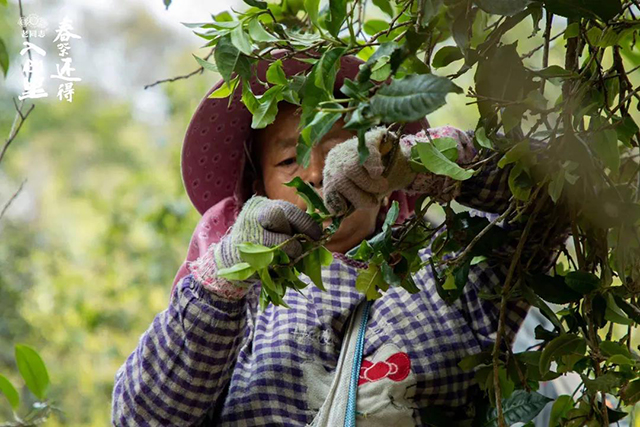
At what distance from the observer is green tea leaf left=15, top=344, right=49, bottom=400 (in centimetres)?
89

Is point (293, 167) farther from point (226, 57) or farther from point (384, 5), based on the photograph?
point (226, 57)

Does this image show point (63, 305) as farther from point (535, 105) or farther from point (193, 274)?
point (535, 105)

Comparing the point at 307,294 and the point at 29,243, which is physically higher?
the point at 29,243

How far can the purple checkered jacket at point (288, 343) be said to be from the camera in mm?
713

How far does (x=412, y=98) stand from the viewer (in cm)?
42

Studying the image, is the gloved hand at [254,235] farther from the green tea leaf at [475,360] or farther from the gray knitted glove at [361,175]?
the green tea leaf at [475,360]

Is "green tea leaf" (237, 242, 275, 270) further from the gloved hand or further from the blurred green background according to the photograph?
the blurred green background

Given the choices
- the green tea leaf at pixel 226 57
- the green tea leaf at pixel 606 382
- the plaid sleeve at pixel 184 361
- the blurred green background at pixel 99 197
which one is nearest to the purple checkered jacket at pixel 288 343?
the plaid sleeve at pixel 184 361

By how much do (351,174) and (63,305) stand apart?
286cm

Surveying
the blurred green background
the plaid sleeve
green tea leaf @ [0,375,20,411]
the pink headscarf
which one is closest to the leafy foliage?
the plaid sleeve

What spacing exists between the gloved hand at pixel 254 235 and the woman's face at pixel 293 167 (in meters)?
0.16

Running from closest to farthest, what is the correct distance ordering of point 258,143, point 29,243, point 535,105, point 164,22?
point 535,105, point 258,143, point 29,243, point 164,22

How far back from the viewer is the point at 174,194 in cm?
299

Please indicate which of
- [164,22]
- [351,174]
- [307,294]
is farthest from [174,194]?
[164,22]
